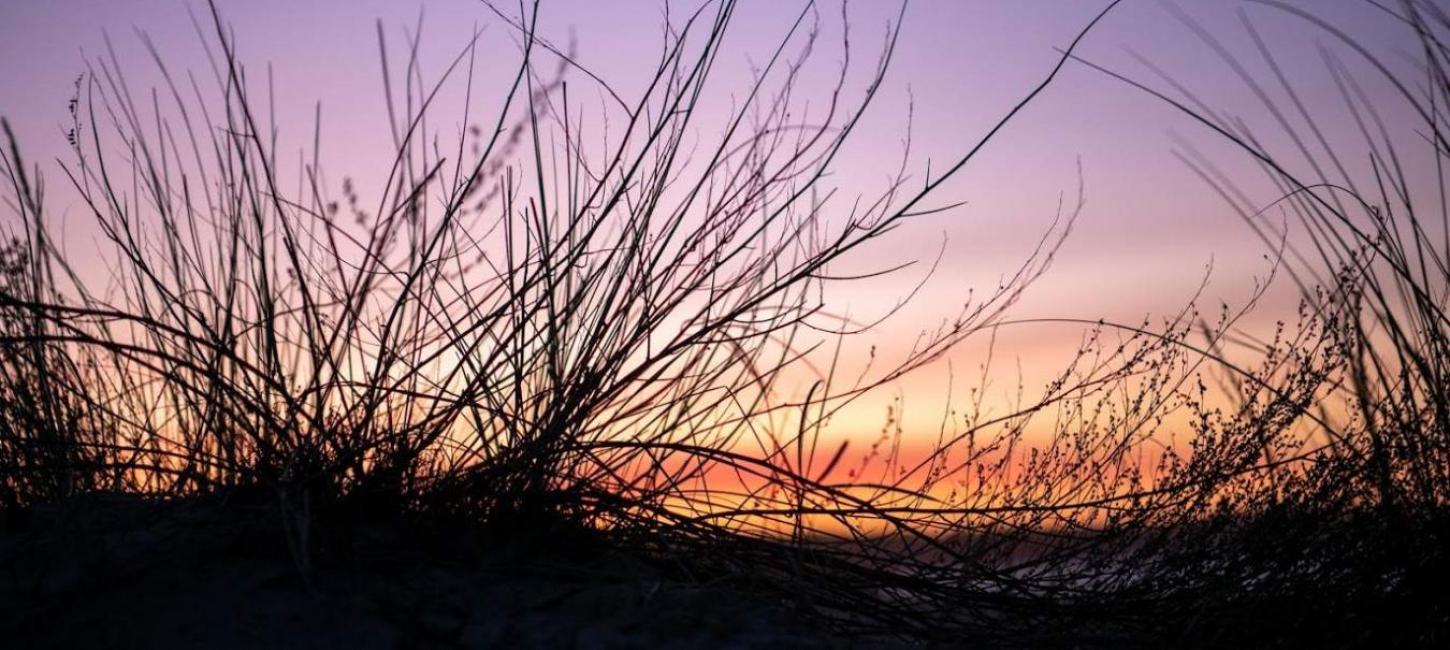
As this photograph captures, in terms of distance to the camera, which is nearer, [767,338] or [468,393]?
[468,393]

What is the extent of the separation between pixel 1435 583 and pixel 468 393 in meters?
1.65

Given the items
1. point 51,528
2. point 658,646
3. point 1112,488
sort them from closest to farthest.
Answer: point 658,646
point 51,528
point 1112,488

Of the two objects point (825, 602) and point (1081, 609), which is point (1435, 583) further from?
point (825, 602)

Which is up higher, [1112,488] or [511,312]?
[511,312]

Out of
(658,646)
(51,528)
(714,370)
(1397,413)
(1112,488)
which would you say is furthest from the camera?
(1112,488)

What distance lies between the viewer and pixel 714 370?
211 centimetres

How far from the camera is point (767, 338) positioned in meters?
2.21

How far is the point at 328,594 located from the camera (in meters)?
1.59

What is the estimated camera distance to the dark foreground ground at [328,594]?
1.50 meters

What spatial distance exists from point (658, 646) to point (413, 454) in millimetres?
593

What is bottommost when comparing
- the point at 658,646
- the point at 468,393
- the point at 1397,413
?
the point at 658,646

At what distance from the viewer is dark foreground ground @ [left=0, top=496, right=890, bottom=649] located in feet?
4.91

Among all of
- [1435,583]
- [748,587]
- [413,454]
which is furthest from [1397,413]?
[413,454]

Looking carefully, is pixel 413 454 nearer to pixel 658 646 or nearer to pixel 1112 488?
pixel 658 646
